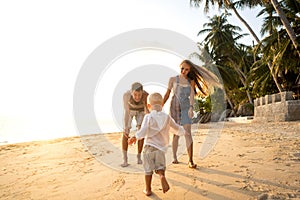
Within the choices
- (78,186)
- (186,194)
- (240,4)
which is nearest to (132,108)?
(78,186)

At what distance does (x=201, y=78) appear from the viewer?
3.89m

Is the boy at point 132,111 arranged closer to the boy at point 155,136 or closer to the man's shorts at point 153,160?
the boy at point 155,136

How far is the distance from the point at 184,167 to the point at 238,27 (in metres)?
29.6

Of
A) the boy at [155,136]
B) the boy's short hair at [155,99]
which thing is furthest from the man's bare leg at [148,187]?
the boy's short hair at [155,99]

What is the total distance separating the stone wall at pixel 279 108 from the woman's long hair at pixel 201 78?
836 centimetres

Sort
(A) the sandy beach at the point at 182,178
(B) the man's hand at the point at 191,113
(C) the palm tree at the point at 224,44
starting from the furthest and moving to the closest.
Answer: (C) the palm tree at the point at 224,44
(B) the man's hand at the point at 191,113
(A) the sandy beach at the point at 182,178

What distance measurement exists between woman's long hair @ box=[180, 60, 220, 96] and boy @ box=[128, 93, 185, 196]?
1288mm

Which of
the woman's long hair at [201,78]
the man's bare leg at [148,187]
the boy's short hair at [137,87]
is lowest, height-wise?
the man's bare leg at [148,187]

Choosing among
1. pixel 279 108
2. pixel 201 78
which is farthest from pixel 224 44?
→ pixel 201 78

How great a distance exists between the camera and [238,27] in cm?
2881

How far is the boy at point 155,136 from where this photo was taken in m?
2.42

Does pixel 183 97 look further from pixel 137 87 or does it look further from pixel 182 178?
pixel 182 178

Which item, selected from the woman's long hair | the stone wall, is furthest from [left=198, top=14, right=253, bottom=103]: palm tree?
the woman's long hair

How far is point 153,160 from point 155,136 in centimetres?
27
